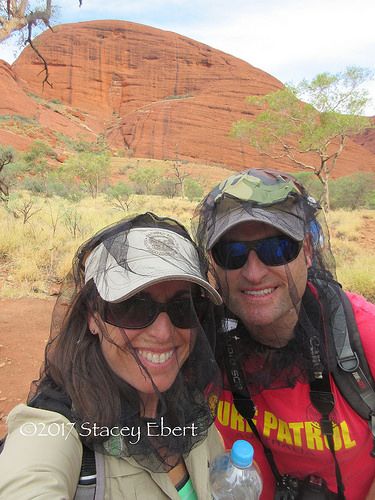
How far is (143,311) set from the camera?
3.45 feet

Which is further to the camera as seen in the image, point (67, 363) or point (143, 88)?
point (143, 88)

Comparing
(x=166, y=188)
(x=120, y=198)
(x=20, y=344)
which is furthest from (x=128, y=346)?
(x=166, y=188)

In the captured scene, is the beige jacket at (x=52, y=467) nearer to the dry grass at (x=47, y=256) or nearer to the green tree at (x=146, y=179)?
the dry grass at (x=47, y=256)

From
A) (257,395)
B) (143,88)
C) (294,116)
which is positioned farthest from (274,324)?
(143,88)

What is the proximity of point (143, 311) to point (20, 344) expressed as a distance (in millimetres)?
3337


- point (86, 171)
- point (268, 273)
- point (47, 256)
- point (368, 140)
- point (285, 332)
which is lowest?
point (47, 256)

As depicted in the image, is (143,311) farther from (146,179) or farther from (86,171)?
(146,179)

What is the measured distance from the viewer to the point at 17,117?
126ft

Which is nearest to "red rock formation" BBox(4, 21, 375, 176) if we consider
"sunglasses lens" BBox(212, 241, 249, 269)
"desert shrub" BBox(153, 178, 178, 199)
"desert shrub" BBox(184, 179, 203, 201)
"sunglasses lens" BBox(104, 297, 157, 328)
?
"desert shrub" BBox(153, 178, 178, 199)

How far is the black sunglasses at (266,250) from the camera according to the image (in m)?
1.31

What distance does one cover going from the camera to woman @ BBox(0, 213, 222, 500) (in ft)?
2.97

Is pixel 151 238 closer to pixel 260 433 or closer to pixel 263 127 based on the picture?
pixel 260 433

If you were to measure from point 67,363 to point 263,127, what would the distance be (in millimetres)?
21028

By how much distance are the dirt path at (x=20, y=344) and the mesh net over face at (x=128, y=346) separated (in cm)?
200
